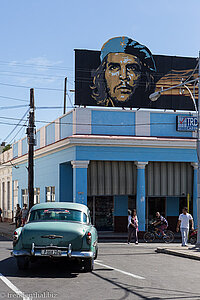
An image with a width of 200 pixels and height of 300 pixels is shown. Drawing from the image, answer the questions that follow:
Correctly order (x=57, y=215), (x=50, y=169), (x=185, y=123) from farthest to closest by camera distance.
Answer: (x=50, y=169), (x=185, y=123), (x=57, y=215)

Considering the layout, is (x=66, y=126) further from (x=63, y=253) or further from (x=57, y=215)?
(x=63, y=253)

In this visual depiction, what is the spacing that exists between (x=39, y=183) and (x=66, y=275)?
22.9 m

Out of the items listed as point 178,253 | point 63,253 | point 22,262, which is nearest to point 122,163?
point 178,253

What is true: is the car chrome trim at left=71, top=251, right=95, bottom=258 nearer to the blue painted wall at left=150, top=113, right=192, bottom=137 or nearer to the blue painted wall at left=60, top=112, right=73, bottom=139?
the blue painted wall at left=60, top=112, right=73, bottom=139

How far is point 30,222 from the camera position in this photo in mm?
12367


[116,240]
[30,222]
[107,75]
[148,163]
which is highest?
[107,75]

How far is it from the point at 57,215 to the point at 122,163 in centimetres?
1499

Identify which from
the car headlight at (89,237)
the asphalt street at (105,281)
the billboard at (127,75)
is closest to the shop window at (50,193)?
the billboard at (127,75)

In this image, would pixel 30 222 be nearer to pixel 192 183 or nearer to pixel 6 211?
pixel 192 183

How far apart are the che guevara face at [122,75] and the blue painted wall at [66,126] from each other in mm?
3038

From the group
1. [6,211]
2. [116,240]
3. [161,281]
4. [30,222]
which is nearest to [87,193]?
[116,240]

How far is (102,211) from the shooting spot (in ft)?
94.4

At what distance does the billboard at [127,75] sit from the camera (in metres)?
28.0

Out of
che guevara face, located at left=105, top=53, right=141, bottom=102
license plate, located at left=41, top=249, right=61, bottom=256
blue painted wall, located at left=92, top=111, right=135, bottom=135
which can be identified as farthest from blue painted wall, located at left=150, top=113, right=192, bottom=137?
license plate, located at left=41, top=249, right=61, bottom=256
